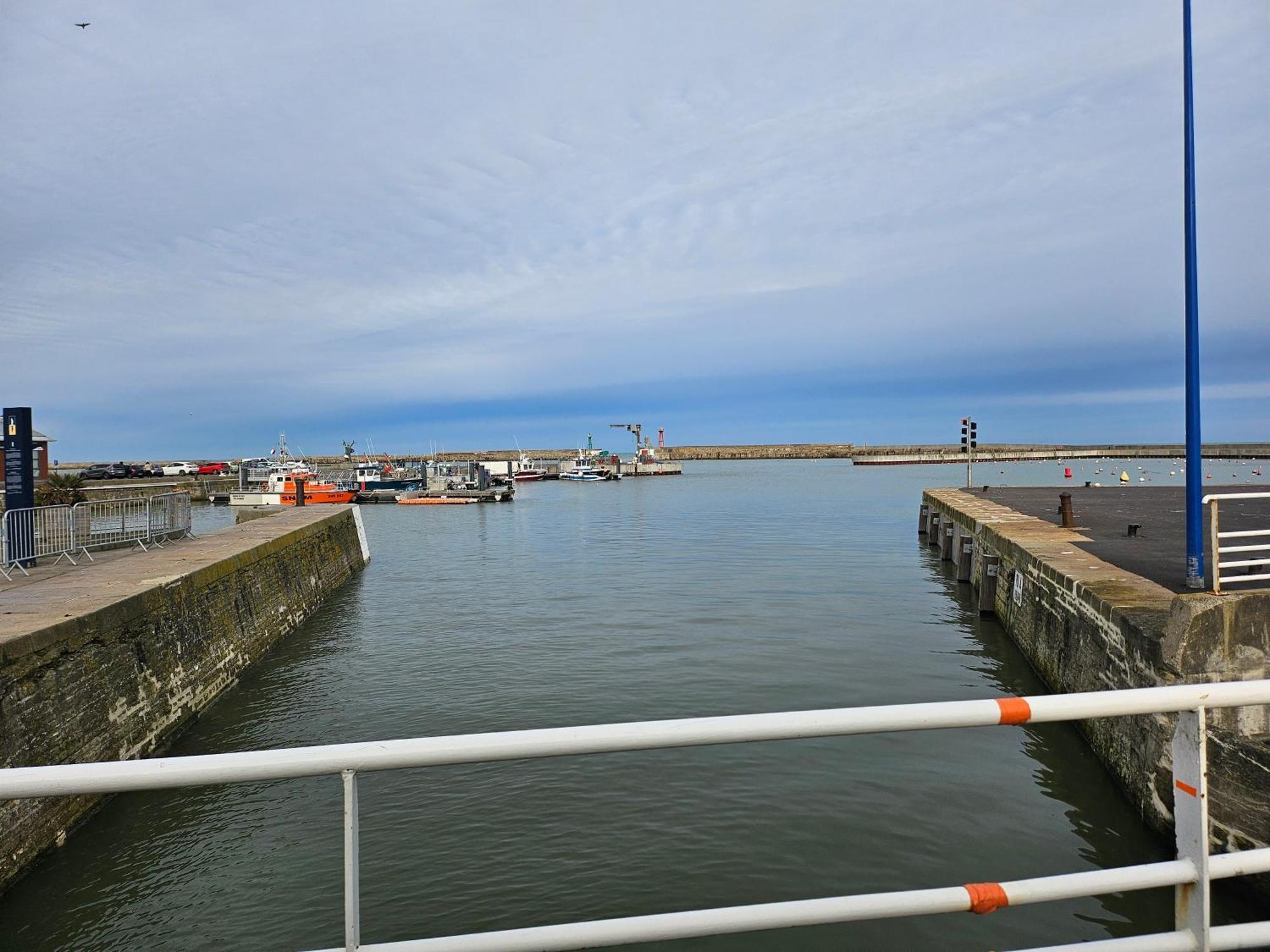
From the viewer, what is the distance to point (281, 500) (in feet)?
193

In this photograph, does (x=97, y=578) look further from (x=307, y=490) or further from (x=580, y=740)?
(x=307, y=490)

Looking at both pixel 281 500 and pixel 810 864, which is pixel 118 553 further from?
pixel 281 500

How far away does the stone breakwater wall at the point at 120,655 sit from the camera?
24.8ft

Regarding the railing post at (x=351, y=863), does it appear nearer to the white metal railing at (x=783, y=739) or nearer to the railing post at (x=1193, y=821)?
the white metal railing at (x=783, y=739)

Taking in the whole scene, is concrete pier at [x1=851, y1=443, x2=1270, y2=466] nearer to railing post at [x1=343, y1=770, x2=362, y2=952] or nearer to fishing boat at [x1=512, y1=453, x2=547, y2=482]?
fishing boat at [x1=512, y1=453, x2=547, y2=482]

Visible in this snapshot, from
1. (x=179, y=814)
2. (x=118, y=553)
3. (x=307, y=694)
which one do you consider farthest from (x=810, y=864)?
(x=118, y=553)

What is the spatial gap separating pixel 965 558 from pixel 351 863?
2232 cm

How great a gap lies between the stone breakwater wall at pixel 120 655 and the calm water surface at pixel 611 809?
0.45 metres

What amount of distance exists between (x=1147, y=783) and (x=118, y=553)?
58.8 ft

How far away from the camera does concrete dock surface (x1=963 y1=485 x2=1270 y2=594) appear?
12469mm

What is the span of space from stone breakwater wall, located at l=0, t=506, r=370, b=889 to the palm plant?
1584cm

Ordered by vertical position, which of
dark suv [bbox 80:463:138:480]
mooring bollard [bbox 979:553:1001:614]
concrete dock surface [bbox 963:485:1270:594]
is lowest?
mooring bollard [bbox 979:553:1001:614]

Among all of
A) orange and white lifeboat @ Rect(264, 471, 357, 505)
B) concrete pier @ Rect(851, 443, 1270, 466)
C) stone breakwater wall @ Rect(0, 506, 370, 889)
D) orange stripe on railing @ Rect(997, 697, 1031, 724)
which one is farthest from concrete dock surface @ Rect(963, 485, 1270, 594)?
concrete pier @ Rect(851, 443, 1270, 466)

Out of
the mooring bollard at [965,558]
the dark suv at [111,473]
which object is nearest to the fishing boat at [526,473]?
the dark suv at [111,473]
